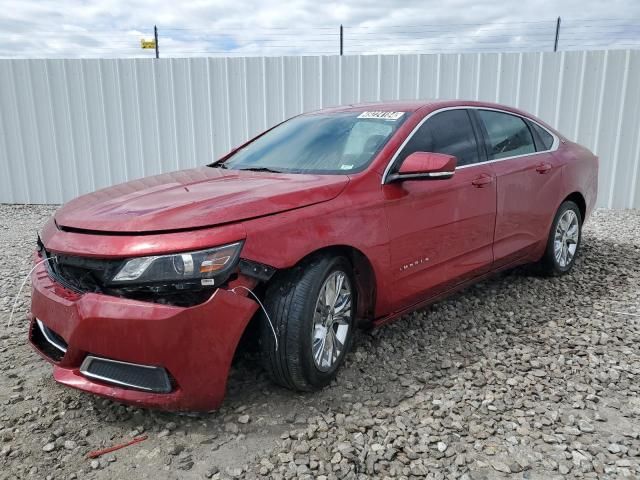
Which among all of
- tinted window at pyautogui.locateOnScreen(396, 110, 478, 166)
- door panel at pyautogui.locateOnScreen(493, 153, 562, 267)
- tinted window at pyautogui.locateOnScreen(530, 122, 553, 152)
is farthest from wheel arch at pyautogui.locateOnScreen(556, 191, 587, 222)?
tinted window at pyautogui.locateOnScreen(396, 110, 478, 166)

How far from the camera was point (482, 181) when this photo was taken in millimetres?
3432

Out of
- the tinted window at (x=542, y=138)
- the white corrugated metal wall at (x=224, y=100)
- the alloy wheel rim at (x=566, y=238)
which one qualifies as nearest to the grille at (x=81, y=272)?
the tinted window at (x=542, y=138)

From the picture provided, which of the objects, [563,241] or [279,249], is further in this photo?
[563,241]

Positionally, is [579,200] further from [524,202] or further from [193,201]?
[193,201]

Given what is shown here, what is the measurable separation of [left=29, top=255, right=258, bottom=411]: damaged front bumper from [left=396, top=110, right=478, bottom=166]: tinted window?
1488 mm

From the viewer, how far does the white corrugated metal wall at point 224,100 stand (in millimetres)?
7445

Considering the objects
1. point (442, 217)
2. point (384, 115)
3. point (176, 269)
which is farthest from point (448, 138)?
point (176, 269)

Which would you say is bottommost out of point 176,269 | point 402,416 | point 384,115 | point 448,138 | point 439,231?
point 402,416

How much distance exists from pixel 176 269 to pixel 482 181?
221 centimetres

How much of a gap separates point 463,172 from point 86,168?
695cm

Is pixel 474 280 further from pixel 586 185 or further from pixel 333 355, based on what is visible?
pixel 586 185

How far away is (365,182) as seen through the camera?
109 inches

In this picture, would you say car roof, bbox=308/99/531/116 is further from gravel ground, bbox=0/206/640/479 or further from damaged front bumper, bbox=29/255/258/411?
damaged front bumper, bbox=29/255/258/411

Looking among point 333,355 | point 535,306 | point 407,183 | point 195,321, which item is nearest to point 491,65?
point 535,306
